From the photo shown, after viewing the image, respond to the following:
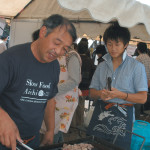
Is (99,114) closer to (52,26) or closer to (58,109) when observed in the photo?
(58,109)

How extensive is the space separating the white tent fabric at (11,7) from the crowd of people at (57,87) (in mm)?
1373

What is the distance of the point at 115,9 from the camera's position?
188 cm

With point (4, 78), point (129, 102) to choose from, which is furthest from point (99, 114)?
point (4, 78)

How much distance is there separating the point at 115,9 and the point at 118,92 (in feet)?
2.59

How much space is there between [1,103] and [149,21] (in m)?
1.49

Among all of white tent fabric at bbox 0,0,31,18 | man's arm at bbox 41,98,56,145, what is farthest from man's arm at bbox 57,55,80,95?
white tent fabric at bbox 0,0,31,18

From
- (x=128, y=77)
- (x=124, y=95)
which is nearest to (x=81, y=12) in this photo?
(x=128, y=77)

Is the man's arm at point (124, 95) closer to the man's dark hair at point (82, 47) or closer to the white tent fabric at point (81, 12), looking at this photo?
the white tent fabric at point (81, 12)

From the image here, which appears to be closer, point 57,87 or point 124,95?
point 57,87

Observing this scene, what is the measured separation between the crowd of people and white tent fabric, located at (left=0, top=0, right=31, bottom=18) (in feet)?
4.51

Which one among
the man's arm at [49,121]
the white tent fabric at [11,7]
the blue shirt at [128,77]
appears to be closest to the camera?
the man's arm at [49,121]

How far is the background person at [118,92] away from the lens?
84.7 inches

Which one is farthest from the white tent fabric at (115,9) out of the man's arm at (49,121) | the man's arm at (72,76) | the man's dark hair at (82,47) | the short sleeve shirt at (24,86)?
the man's dark hair at (82,47)

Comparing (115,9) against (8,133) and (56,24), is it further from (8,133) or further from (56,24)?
(8,133)
